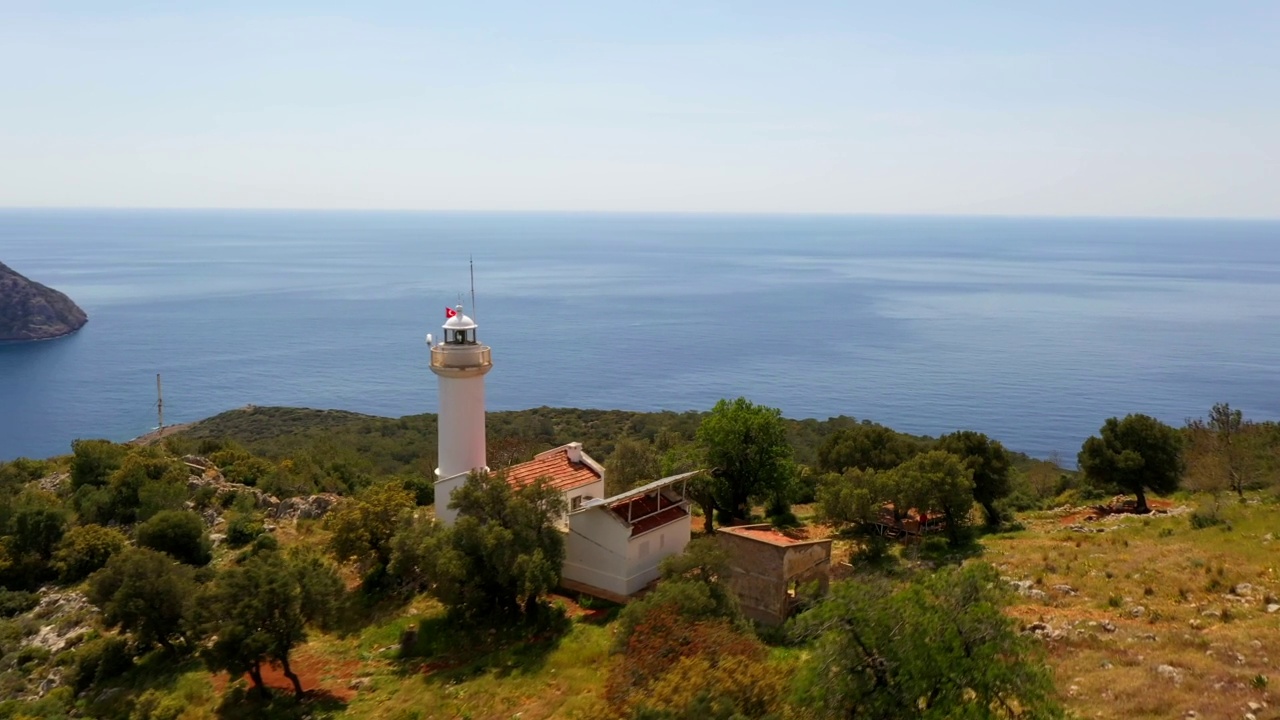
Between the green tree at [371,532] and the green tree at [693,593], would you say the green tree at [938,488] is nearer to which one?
the green tree at [693,593]

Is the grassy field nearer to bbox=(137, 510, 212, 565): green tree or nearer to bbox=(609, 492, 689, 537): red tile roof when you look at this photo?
bbox=(609, 492, 689, 537): red tile roof

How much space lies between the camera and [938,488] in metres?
24.7

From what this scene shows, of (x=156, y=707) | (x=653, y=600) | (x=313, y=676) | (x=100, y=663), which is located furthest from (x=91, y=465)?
(x=653, y=600)

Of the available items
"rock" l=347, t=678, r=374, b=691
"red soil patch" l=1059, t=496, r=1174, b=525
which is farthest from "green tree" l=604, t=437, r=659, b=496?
"red soil patch" l=1059, t=496, r=1174, b=525

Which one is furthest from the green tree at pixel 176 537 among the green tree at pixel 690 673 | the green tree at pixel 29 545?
the green tree at pixel 690 673

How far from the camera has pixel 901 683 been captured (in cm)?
1027

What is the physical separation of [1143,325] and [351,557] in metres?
122

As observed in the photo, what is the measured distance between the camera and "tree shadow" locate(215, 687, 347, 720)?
51.8 feet

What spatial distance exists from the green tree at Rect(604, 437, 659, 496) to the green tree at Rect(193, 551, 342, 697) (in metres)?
11.0

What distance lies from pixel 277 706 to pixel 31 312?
4723 inches

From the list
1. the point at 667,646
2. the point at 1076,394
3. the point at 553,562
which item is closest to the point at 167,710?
the point at 553,562

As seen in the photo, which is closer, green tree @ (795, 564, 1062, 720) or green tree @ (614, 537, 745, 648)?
green tree @ (795, 564, 1062, 720)

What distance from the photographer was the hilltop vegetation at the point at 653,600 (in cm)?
1121

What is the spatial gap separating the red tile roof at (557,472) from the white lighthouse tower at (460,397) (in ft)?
4.12
